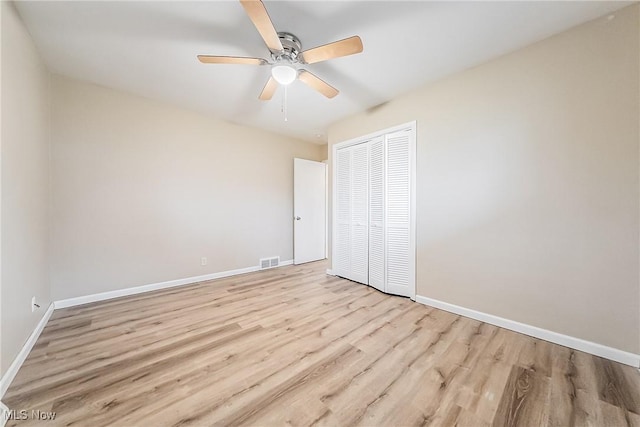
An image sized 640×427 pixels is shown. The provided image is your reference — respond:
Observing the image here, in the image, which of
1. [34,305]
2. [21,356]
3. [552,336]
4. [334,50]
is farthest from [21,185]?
[552,336]

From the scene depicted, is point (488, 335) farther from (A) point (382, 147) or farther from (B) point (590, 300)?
(A) point (382, 147)

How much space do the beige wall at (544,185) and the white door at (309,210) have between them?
252 centimetres

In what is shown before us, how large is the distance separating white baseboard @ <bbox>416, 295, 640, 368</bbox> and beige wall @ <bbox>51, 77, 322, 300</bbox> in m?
3.09

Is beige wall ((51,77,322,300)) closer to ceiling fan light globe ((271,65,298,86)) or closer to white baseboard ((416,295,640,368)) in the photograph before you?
ceiling fan light globe ((271,65,298,86))

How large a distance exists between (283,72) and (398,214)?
204 cm

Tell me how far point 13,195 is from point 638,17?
4557mm

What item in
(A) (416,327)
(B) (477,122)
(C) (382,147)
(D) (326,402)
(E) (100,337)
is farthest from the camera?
(C) (382,147)

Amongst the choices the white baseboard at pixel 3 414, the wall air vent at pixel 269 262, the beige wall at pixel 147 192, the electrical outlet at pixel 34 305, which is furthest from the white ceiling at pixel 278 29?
the wall air vent at pixel 269 262

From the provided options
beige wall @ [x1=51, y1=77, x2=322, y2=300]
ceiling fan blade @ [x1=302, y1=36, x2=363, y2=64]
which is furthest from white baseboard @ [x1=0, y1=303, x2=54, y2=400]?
ceiling fan blade @ [x1=302, y1=36, x2=363, y2=64]

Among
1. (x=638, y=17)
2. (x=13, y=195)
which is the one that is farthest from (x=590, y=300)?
(x=13, y=195)

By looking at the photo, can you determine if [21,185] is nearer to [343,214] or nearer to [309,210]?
[343,214]

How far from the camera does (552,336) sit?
1.87 m

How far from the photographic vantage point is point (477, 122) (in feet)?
7.44

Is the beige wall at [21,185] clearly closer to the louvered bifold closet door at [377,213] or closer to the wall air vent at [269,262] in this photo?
the wall air vent at [269,262]
